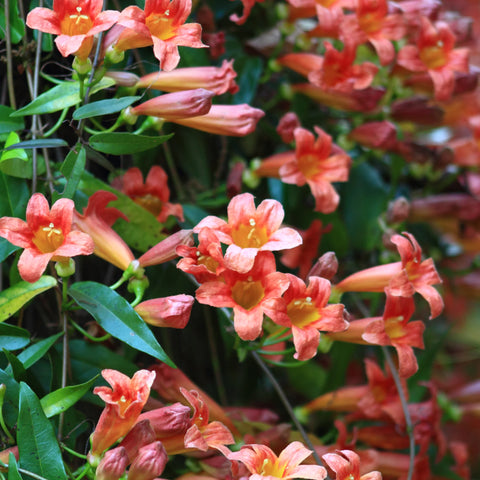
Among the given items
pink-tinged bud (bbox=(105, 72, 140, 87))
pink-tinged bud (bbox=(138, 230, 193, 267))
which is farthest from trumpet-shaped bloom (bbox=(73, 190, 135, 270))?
pink-tinged bud (bbox=(105, 72, 140, 87))

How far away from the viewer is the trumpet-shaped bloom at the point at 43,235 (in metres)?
0.57

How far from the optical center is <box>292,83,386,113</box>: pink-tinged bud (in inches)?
36.9

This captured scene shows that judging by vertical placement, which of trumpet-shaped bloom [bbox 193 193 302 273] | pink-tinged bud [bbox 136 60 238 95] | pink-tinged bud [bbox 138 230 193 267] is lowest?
pink-tinged bud [bbox 138 230 193 267]

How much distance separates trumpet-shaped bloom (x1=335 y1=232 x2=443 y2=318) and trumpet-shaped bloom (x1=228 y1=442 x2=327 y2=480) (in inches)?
8.7

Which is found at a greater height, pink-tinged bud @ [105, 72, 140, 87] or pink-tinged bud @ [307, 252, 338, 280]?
pink-tinged bud @ [105, 72, 140, 87]

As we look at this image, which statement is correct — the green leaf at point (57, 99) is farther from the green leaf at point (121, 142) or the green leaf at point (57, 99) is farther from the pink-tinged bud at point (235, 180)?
the pink-tinged bud at point (235, 180)

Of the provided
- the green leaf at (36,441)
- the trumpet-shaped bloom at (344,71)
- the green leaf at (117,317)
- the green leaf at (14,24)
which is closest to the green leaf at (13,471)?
the green leaf at (36,441)

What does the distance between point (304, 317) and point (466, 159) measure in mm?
617

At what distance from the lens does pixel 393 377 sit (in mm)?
847

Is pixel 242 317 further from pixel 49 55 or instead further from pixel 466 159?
pixel 466 159

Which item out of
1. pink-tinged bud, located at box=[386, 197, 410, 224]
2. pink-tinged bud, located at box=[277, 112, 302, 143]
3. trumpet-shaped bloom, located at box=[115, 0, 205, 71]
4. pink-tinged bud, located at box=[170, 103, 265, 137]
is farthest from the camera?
pink-tinged bud, located at box=[386, 197, 410, 224]

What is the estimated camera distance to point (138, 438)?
22.2 inches

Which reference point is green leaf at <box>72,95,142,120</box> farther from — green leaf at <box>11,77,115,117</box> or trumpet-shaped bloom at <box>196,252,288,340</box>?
trumpet-shaped bloom at <box>196,252,288,340</box>

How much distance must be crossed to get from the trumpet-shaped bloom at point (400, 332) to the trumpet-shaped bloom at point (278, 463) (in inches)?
6.7
